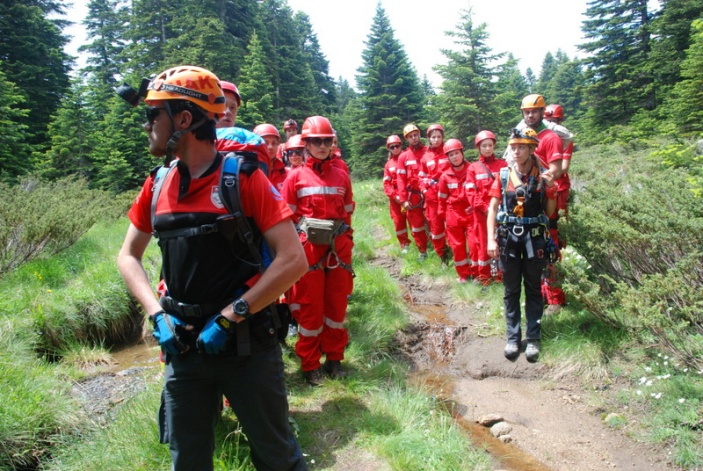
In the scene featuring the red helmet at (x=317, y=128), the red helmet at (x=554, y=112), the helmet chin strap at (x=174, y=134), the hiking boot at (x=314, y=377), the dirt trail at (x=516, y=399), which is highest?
the red helmet at (x=554, y=112)

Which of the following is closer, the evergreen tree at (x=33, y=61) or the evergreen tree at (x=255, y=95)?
the evergreen tree at (x=33, y=61)

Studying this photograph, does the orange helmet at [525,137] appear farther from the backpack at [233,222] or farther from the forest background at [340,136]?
the backpack at [233,222]

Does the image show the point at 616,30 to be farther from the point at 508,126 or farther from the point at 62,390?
the point at 62,390

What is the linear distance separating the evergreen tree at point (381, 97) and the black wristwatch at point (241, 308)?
85.2ft

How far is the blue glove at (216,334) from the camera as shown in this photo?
1.94 meters

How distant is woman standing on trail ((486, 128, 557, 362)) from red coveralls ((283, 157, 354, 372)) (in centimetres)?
164

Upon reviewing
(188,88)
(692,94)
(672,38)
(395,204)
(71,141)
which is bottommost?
(395,204)

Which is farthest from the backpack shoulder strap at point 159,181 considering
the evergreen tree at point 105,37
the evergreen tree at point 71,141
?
the evergreen tree at point 105,37

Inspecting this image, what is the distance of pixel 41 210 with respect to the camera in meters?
7.61

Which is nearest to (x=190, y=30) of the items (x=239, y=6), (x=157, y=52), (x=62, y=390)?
(x=157, y=52)

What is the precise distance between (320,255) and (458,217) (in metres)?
3.84

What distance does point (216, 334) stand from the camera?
193cm

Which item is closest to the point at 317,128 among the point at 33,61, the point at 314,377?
the point at 314,377

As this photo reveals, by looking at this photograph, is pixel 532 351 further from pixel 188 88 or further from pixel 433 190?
pixel 188 88
